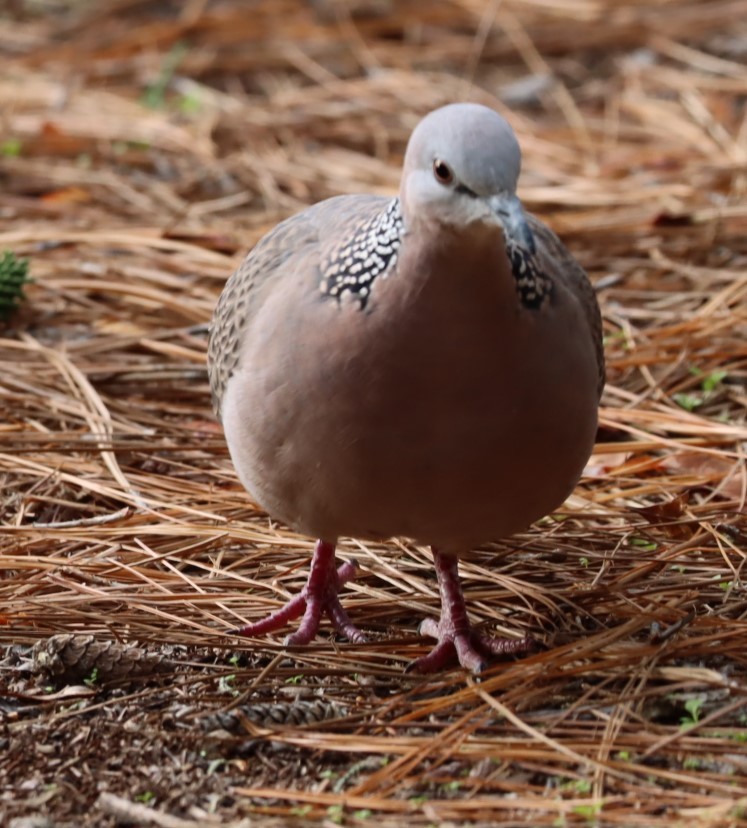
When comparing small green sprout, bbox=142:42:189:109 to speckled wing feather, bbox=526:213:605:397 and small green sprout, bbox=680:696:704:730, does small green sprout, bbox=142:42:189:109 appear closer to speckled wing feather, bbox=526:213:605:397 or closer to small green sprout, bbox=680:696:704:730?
speckled wing feather, bbox=526:213:605:397

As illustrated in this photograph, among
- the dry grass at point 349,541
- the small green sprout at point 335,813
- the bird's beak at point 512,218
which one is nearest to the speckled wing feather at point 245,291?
the dry grass at point 349,541

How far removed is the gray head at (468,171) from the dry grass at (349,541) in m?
1.10

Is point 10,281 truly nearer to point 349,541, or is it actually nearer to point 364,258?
point 349,541

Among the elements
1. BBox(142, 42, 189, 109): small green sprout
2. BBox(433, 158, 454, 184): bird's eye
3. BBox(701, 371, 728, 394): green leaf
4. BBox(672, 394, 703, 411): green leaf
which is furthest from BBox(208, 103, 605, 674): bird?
BBox(142, 42, 189, 109): small green sprout

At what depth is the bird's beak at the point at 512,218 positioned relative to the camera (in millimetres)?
2352

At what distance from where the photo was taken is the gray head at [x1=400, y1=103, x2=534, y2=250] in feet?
7.82

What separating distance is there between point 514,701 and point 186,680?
751 millimetres

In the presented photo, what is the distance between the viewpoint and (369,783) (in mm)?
2646

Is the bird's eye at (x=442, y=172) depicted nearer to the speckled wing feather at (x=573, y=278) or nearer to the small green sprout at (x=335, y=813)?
the speckled wing feather at (x=573, y=278)

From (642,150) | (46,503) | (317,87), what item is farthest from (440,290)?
(317,87)

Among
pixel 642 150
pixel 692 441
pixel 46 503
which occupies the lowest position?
pixel 46 503

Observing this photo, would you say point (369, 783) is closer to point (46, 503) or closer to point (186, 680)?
point (186, 680)

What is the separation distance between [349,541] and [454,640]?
2.35ft

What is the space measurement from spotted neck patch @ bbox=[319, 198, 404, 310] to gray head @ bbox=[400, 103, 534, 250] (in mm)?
132
